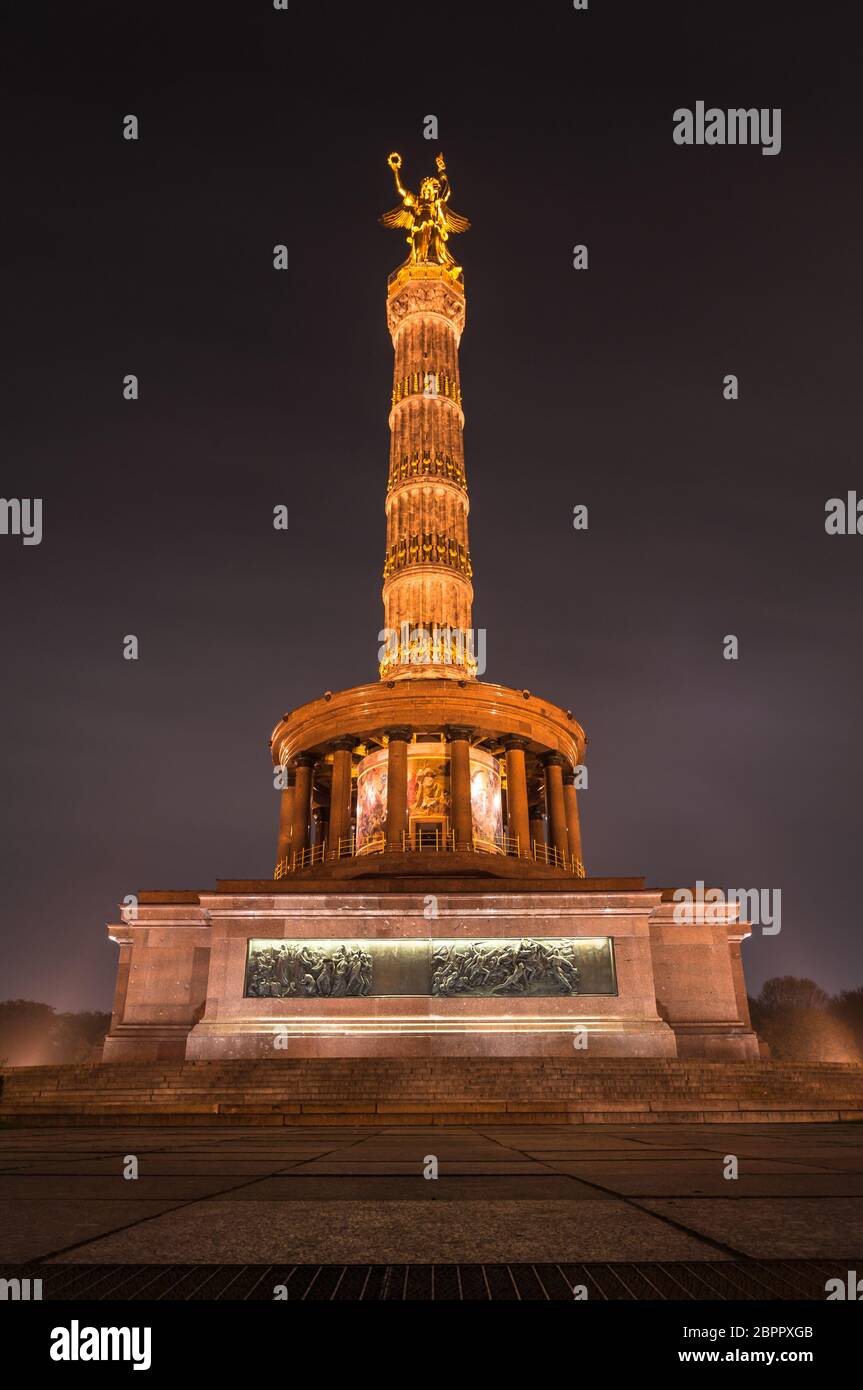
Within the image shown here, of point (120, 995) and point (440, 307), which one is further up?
point (440, 307)

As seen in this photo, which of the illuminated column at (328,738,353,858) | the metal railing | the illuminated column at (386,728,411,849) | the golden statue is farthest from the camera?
the golden statue

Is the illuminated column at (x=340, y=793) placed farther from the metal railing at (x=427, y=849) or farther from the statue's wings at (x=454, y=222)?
the statue's wings at (x=454, y=222)

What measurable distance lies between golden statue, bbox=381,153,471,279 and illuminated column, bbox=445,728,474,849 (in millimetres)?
26018

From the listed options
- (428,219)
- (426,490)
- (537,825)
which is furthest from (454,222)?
(537,825)

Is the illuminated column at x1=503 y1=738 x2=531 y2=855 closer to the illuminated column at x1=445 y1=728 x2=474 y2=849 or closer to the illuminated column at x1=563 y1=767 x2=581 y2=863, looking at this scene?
the illuminated column at x1=445 y1=728 x2=474 y2=849

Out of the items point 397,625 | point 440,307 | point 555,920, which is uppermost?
point 440,307

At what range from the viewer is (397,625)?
3484cm

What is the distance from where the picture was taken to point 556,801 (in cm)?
3162

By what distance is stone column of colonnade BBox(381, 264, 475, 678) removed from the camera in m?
34.5

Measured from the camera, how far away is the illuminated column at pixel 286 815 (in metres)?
30.8

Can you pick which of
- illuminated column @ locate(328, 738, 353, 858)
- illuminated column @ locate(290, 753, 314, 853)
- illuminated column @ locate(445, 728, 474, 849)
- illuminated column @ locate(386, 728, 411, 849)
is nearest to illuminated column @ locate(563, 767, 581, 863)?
illuminated column @ locate(445, 728, 474, 849)
